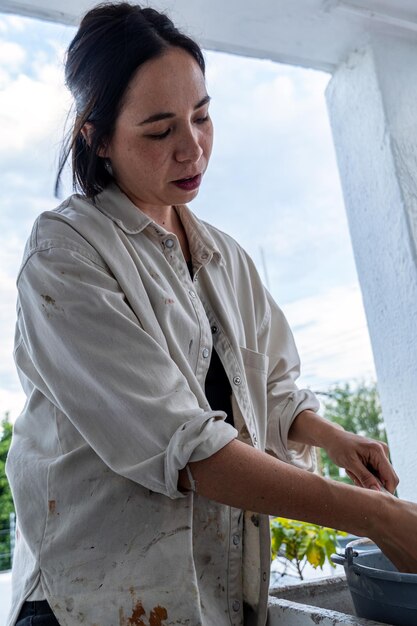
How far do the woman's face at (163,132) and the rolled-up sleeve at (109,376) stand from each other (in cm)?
22

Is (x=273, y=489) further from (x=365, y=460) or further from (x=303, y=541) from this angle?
(x=303, y=541)

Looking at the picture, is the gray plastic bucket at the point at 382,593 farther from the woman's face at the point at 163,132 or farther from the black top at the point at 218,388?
the woman's face at the point at 163,132

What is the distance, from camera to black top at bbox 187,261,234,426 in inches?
42.3

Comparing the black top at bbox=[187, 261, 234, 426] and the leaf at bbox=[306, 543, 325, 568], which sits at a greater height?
the black top at bbox=[187, 261, 234, 426]

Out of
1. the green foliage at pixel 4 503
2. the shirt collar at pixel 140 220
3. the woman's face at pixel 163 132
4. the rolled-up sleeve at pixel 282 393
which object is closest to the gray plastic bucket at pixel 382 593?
the rolled-up sleeve at pixel 282 393

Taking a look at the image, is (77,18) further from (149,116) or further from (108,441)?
(108,441)

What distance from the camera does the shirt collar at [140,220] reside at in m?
1.09

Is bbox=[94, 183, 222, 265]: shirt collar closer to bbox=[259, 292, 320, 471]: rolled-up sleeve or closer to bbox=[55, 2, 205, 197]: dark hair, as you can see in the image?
bbox=[55, 2, 205, 197]: dark hair

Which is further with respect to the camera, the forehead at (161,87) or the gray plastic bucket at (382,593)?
the forehead at (161,87)

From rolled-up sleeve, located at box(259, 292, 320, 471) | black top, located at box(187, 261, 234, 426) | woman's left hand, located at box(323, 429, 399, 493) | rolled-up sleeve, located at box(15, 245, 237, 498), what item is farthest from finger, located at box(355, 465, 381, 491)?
rolled-up sleeve, located at box(15, 245, 237, 498)

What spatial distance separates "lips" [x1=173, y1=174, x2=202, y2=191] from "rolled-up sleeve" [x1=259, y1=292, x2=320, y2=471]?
0.97ft

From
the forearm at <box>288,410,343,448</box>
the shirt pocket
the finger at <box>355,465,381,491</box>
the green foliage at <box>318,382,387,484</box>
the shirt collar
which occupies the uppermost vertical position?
the green foliage at <box>318,382,387,484</box>

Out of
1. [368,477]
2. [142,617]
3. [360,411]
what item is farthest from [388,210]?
[360,411]

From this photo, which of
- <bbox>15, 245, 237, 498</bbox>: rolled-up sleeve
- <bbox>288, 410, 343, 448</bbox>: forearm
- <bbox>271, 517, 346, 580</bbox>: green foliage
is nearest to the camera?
<bbox>15, 245, 237, 498</bbox>: rolled-up sleeve
